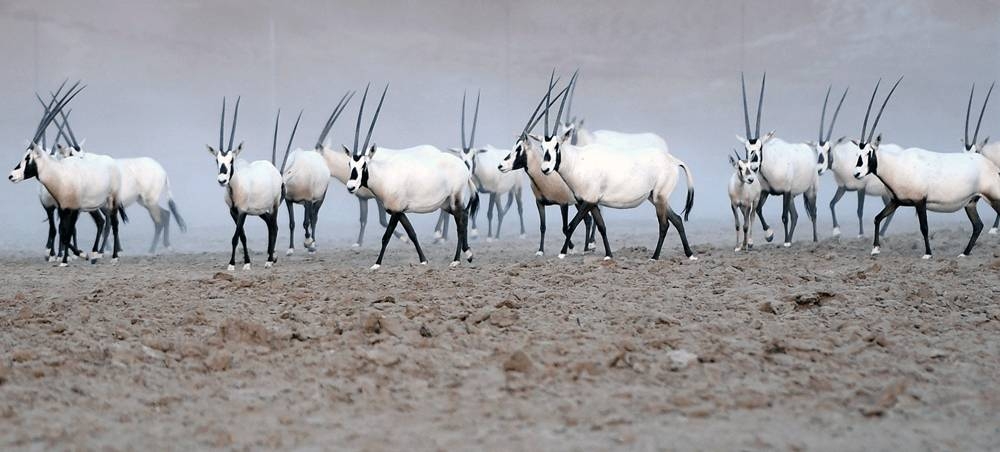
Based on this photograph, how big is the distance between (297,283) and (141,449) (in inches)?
170

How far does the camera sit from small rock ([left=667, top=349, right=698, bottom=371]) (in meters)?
4.52

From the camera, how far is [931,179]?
9.93 metres

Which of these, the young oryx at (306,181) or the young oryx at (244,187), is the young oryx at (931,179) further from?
the young oryx at (306,181)

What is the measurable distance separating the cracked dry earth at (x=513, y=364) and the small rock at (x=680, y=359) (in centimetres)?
1

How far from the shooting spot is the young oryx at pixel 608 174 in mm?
9773

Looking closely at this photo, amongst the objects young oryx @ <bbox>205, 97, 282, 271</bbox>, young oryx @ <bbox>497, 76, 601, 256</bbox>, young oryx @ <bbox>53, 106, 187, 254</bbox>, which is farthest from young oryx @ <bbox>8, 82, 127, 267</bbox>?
young oryx @ <bbox>497, 76, 601, 256</bbox>

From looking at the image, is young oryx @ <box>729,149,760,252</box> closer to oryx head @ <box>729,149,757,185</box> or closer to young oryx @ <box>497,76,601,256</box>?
oryx head @ <box>729,149,757,185</box>

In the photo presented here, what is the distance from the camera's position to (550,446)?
342 centimetres

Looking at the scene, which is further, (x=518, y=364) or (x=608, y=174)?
(x=608, y=174)

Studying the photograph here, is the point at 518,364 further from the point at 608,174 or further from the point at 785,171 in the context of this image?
the point at 785,171

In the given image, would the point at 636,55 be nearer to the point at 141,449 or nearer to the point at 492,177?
the point at 492,177

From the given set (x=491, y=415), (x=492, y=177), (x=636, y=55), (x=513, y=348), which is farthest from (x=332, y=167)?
(x=636, y=55)

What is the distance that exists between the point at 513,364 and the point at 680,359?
82 centimetres

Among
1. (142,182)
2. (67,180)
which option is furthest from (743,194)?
(142,182)
